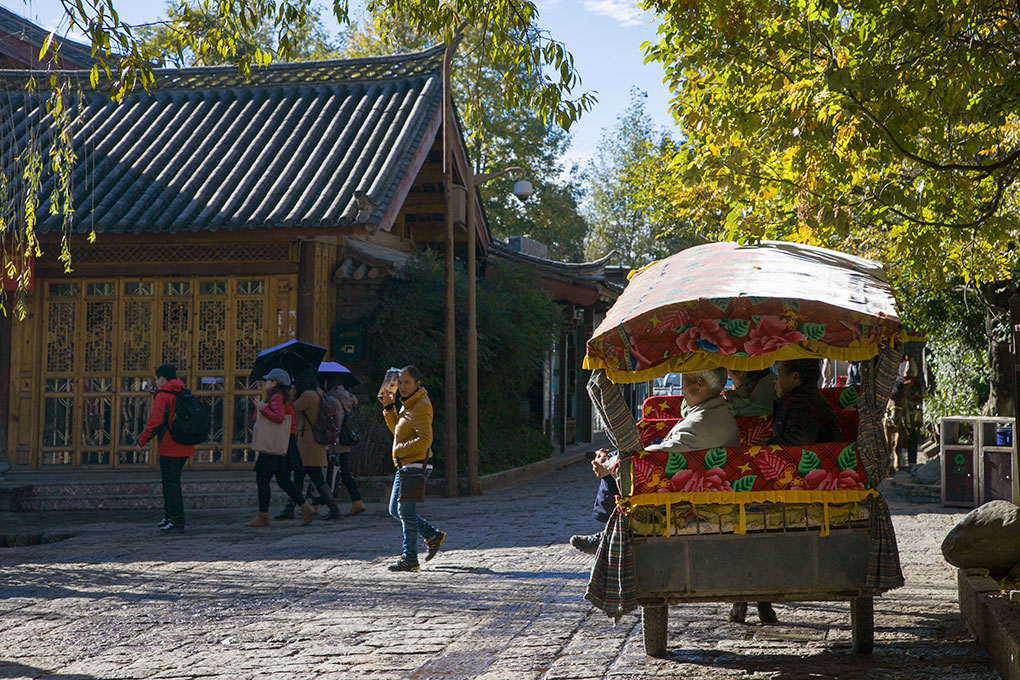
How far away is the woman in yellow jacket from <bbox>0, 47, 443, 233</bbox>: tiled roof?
601 cm

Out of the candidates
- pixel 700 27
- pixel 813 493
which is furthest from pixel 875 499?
pixel 700 27

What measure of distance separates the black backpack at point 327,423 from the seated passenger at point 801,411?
6820 mm

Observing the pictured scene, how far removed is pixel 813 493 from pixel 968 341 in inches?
528

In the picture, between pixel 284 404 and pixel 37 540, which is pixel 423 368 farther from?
pixel 37 540

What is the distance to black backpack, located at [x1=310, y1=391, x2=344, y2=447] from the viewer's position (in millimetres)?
12570

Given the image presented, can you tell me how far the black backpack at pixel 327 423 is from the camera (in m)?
12.6

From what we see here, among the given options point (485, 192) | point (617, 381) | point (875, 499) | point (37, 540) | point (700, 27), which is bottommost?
point (37, 540)

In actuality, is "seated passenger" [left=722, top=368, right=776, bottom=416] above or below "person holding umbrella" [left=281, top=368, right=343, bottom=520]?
above

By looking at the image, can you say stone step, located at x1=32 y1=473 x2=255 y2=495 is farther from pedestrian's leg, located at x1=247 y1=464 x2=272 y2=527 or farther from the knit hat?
the knit hat

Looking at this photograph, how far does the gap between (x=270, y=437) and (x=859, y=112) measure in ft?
24.2

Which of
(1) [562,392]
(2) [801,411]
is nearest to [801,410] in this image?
(2) [801,411]

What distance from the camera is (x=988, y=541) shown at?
23.1 ft

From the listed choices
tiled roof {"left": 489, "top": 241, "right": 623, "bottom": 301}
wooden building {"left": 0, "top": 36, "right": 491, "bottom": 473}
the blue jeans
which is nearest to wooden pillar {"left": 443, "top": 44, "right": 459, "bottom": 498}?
wooden building {"left": 0, "top": 36, "right": 491, "bottom": 473}

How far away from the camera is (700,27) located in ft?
28.5
